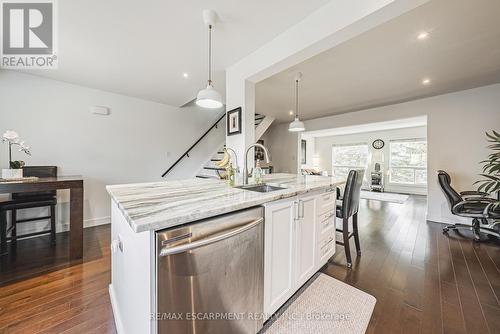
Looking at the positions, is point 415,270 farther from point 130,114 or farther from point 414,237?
point 130,114

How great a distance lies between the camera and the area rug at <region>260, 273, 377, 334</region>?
1.34 meters

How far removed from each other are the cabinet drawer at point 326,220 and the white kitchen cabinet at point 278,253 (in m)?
0.53

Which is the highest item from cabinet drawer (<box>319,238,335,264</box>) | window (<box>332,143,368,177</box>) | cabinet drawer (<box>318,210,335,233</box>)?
window (<box>332,143,368,177</box>)

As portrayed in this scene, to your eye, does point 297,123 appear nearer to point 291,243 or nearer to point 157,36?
point 157,36

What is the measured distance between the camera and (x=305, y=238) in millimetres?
1610

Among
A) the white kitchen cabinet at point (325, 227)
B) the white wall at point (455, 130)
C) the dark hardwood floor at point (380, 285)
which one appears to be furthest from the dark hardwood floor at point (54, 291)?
the white wall at point (455, 130)

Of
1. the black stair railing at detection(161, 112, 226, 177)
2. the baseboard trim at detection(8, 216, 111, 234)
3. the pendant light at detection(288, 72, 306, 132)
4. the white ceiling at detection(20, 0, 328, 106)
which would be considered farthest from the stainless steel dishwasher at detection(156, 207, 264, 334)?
the baseboard trim at detection(8, 216, 111, 234)

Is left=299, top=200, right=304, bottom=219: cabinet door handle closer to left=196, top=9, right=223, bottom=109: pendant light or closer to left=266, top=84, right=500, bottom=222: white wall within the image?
left=196, top=9, right=223, bottom=109: pendant light

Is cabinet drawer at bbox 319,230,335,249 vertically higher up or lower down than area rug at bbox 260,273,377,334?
higher up

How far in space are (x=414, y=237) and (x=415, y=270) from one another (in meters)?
1.19

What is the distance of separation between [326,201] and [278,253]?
0.85m

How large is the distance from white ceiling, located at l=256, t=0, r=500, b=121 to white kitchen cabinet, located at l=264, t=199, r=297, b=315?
2.06 metres

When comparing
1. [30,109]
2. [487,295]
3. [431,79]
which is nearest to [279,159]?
[431,79]

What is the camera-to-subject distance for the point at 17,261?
217cm
